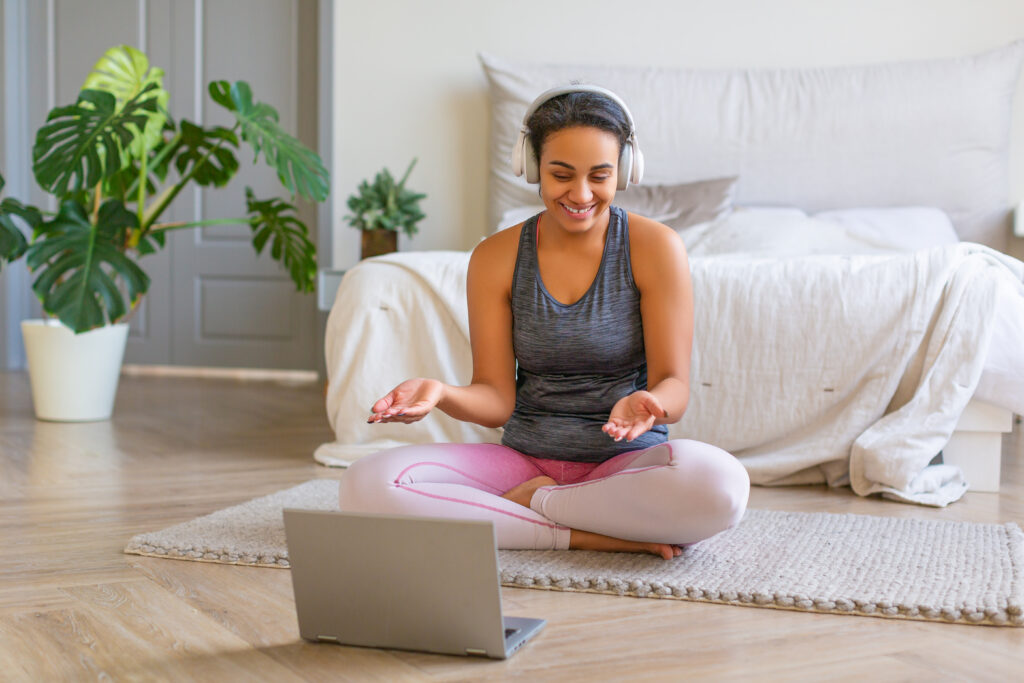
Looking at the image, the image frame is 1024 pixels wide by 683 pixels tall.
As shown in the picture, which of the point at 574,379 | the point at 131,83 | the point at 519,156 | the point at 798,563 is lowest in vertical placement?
the point at 798,563

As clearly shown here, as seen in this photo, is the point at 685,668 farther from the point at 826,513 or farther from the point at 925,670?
the point at 826,513

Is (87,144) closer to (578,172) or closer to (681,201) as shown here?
(681,201)

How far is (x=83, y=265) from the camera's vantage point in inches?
115

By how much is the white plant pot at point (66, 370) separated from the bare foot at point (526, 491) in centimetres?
194

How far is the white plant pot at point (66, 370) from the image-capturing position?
3.10m

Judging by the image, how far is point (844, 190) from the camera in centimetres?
348

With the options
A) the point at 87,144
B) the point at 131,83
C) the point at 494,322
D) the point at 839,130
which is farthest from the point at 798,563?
the point at 131,83

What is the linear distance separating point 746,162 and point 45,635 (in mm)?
2810

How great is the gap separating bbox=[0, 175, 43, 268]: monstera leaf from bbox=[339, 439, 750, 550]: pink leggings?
1.82 m

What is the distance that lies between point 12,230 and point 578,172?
2112mm

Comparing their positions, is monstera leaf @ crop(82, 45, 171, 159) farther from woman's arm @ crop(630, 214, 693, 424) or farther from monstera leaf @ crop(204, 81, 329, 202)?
woman's arm @ crop(630, 214, 693, 424)

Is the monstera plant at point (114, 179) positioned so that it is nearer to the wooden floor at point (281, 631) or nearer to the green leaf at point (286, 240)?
the green leaf at point (286, 240)

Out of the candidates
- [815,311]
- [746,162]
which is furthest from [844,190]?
[815,311]

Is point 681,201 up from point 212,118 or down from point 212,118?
down
